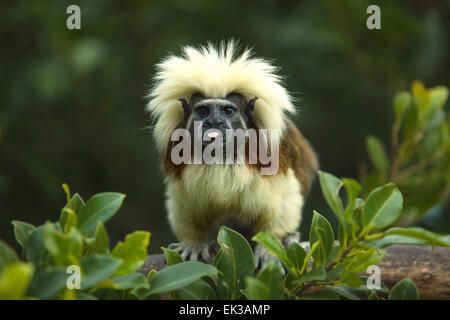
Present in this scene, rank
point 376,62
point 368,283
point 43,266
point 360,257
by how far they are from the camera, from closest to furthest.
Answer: point 43,266, point 360,257, point 368,283, point 376,62

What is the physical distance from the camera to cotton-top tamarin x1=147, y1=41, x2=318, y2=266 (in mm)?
3459

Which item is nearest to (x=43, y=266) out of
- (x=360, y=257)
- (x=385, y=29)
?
(x=360, y=257)

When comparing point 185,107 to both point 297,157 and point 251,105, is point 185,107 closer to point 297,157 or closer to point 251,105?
point 251,105

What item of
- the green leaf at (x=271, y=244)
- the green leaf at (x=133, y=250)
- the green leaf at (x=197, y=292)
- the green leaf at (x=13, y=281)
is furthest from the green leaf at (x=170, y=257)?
the green leaf at (x=13, y=281)

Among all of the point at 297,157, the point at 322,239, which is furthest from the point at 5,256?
the point at 297,157

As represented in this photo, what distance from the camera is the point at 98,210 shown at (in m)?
2.26

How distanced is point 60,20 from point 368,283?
461cm

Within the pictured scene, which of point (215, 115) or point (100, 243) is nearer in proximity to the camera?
point (100, 243)

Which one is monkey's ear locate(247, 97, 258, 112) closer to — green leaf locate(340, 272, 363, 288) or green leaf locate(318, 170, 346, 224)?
green leaf locate(318, 170, 346, 224)

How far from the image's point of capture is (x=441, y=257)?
3344 millimetres

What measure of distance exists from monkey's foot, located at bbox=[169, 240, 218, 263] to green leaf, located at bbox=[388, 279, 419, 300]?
1.60 metres

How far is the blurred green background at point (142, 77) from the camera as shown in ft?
19.6

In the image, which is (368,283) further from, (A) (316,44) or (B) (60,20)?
(A) (316,44)

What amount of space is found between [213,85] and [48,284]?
1994 millimetres
